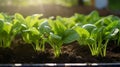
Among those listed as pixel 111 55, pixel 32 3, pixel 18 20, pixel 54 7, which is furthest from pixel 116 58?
pixel 32 3

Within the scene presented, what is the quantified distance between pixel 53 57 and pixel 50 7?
359 centimetres

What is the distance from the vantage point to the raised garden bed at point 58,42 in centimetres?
237

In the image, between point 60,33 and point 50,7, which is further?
point 50,7

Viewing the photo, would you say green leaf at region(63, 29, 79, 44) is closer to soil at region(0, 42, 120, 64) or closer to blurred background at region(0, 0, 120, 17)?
soil at region(0, 42, 120, 64)

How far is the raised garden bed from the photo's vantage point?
2.37m

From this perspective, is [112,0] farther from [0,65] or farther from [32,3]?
[0,65]

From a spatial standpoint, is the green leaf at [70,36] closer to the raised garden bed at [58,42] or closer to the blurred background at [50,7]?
the raised garden bed at [58,42]

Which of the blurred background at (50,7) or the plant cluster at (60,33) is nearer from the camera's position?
the plant cluster at (60,33)

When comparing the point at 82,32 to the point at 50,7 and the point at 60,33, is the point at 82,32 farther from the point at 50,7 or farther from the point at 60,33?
the point at 50,7

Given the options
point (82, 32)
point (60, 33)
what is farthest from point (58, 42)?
point (82, 32)

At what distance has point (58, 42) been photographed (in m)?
2.37

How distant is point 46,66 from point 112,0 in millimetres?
6758

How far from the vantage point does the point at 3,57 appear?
2.43 meters

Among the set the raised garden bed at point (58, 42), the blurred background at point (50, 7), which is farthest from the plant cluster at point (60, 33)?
the blurred background at point (50, 7)
